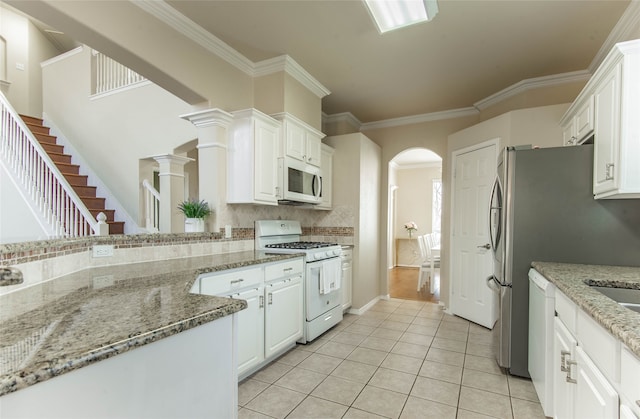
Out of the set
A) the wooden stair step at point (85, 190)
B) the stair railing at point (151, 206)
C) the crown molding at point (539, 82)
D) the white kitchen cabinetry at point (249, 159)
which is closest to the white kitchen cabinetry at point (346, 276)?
the white kitchen cabinetry at point (249, 159)

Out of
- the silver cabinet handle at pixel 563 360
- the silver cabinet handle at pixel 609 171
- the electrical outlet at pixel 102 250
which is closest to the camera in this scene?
the silver cabinet handle at pixel 563 360

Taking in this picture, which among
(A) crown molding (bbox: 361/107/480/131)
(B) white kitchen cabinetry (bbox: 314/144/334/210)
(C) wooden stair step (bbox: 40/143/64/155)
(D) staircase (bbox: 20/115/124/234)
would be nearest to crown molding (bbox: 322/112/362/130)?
(A) crown molding (bbox: 361/107/480/131)

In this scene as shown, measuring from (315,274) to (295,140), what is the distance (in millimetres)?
1430

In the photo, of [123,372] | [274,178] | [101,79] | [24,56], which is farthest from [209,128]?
[24,56]

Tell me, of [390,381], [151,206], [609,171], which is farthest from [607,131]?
[151,206]

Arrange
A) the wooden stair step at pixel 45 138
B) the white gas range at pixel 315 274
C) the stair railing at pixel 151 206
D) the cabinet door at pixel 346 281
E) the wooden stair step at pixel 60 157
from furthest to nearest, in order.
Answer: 1. the wooden stair step at pixel 45 138
2. the wooden stair step at pixel 60 157
3. the stair railing at pixel 151 206
4. the cabinet door at pixel 346 281
5. the white gas range at pixel 315 274

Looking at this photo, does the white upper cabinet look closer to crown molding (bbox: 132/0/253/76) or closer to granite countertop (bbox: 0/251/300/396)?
granite countertop (bbox: 0/251/300/396)

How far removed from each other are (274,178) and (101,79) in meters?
4.47

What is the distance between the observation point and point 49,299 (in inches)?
44.0

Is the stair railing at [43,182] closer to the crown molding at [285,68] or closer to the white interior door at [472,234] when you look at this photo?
the crown molding at [285,68]

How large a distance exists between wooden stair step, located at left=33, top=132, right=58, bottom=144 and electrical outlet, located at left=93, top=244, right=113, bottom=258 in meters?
5.00

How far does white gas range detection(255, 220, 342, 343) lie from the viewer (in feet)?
9.86

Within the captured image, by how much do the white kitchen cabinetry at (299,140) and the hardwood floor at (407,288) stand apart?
2.73 metres

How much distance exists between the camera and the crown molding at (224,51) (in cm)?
231
